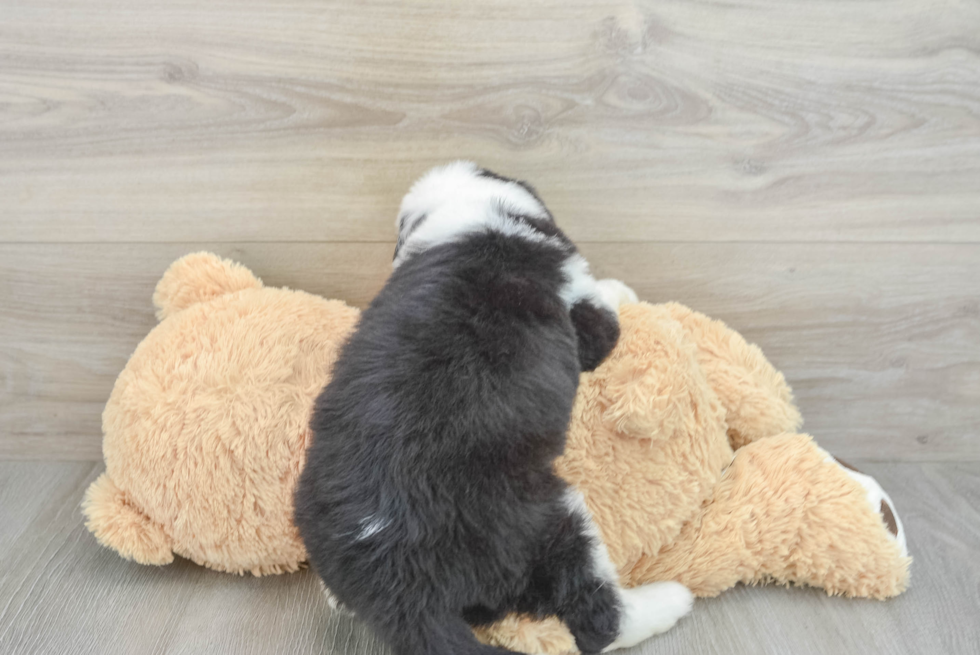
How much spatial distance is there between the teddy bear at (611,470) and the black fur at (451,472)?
0.47ft

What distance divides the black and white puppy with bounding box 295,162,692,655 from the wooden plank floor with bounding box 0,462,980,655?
191mm

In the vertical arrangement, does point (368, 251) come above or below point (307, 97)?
below

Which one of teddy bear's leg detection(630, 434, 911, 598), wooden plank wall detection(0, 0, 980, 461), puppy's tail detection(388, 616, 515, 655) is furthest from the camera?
wooden plank wall detection(0, 0, 980, 461)

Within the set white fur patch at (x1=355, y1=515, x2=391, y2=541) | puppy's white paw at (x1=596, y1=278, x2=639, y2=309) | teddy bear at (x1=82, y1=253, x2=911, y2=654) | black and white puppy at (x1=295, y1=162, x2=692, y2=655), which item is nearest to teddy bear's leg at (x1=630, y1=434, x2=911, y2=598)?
teddy bear at (x1=82, y1=253, x2=911, y2=654)

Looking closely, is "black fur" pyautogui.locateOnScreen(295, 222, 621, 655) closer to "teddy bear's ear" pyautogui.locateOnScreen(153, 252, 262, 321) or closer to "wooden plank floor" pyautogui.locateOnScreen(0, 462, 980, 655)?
"wooden plank floor" pyautogui.locateOnScreen(0, 462, 980, 655)

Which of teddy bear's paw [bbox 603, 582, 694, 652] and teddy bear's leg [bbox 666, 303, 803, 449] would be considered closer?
teddy bear's paw [bbox 603, 582, 694, 652]

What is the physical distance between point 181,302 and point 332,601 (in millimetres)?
634

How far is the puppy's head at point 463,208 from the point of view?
1093 millimetres

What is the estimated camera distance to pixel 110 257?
1.39 metres

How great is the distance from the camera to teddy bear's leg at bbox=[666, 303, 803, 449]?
1228mm

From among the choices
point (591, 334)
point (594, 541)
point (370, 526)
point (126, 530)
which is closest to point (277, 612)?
point (126, 530)

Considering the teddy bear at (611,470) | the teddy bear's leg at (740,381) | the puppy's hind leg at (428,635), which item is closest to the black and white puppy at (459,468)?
the puppy's hind leg at (428,635)

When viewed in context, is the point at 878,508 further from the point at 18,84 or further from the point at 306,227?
the point at 18,84

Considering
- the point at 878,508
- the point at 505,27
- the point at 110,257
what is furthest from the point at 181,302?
the point at 878,508
